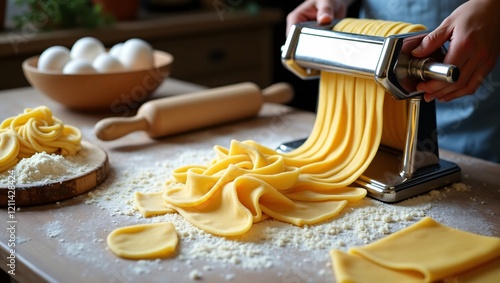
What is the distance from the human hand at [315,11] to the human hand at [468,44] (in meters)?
0.30

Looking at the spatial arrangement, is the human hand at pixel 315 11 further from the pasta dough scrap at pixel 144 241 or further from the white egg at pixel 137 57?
the pasta dough scrap at pixel 144 241

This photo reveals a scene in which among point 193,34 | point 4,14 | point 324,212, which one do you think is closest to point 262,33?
point 193,34

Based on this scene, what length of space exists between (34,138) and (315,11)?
2.20ft

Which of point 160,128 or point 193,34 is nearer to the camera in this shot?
point 160,128

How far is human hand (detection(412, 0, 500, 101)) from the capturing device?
0.94 meters

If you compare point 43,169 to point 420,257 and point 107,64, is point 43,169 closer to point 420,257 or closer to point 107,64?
point 107,64

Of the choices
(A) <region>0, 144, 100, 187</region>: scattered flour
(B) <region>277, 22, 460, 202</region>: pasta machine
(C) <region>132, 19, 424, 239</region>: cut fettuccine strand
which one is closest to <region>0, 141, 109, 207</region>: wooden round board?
(A) <region>0, 144, 100, 187</region>: scattered flour

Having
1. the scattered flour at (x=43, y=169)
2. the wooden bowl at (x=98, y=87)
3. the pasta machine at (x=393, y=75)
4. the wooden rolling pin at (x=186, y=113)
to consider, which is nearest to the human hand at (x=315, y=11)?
the pasta machine at (x=393, y=75)

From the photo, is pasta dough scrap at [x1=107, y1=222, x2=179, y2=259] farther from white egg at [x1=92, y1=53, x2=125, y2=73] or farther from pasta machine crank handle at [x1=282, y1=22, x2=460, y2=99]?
white egg at [x1=92, y1=53, x2=125, y2=73]

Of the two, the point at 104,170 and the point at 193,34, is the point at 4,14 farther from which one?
the point at 104,170

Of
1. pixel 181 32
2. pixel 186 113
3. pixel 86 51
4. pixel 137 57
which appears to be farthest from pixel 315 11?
pixel 181 32

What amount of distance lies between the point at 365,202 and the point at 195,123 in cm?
55

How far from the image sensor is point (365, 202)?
40.0 inches

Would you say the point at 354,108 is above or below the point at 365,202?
above
